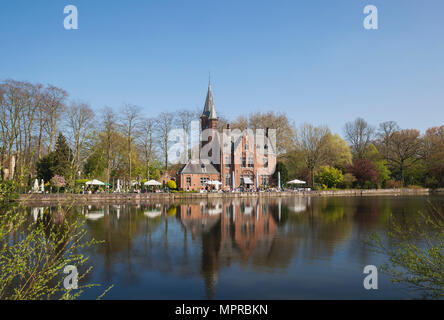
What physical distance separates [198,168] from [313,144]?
2028cm

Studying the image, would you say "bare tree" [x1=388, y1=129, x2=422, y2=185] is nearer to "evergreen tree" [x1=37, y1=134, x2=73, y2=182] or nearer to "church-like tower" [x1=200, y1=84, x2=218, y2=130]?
"church-like tower" [x1=200, y1=84, x2=218, y2=130]

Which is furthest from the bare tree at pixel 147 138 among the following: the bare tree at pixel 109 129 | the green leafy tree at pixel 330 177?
the green leafy tree at pixel 330 177

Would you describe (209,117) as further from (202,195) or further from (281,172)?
(202,195)

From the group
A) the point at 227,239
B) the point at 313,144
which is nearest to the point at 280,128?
the point at 313,144

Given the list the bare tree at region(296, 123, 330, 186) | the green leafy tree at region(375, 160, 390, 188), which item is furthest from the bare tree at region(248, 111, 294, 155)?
the green leafy tree at region(375, 160, 390, 188)

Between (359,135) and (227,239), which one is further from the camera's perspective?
(359,135)

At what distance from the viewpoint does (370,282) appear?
7309 millimetres

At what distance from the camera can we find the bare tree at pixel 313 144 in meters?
49.8

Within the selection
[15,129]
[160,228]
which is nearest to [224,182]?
[15,129]

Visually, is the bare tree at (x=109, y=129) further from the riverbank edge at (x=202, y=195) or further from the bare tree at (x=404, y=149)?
the bare tree at (x=404, y=149)

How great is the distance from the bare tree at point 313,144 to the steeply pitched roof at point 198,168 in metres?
16.2

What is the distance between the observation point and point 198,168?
136ft

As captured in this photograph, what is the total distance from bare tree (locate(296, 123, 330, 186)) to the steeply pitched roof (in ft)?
53.0
